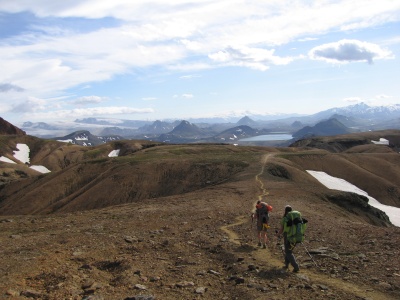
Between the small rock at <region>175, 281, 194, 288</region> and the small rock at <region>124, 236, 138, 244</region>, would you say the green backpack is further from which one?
the small rock at <region>124, 236, 138, 244</region>

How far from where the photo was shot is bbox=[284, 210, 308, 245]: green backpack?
50.9ft

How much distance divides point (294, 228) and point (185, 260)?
529 centimetres

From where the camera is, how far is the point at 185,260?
1664 cm

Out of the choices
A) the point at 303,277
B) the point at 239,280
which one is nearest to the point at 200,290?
the point at 239,280

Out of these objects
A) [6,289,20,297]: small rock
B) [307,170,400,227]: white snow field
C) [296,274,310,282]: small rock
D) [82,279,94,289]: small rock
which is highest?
[6,289,20,297]: small rock

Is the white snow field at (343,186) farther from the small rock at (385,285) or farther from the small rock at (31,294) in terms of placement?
the small rock at (31,294)

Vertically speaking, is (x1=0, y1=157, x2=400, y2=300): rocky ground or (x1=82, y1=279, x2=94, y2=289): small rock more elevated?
(x1=82, y1=279, x2=94, y2=289): small rock

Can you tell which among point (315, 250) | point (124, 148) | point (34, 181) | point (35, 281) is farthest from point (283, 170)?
point (124, 148)

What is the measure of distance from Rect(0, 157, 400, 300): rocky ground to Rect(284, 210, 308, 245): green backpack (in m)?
1.42

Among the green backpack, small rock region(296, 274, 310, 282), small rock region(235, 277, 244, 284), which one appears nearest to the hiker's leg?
the green backpack

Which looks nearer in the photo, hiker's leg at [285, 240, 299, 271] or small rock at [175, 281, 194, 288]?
small rock at [175, 281, 194, 288]

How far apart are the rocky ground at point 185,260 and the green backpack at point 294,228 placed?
1.42m

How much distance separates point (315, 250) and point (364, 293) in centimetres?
531

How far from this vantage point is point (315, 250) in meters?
18.2
